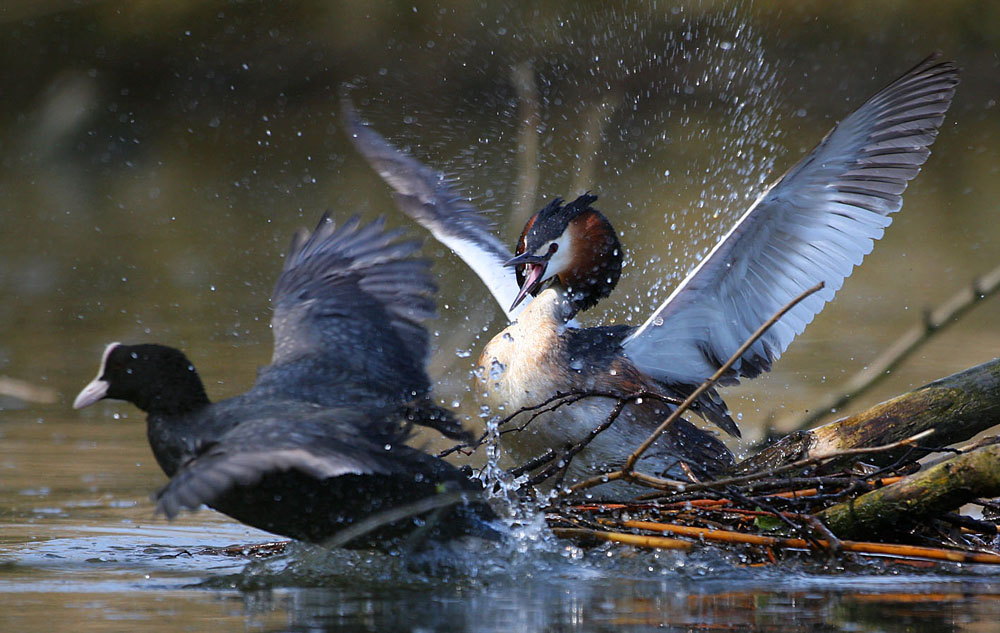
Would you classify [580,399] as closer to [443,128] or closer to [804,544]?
[804,544]

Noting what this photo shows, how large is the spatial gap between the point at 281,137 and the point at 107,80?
2.15m

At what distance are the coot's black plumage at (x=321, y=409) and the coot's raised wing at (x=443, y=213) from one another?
1180mm

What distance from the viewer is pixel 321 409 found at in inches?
171

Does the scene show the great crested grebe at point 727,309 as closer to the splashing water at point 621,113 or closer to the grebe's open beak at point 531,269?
the grebe's open beak at point 531,269

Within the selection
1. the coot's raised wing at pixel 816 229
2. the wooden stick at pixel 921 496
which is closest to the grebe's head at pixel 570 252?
the coot's raised wing at pixel 816 229

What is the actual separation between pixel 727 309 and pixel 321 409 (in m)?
1.80

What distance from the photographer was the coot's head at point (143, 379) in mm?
4320

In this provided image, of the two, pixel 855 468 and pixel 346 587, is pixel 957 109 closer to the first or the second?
pixel 855 468

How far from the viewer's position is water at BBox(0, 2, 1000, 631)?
4047mm

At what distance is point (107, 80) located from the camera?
15.4 meters

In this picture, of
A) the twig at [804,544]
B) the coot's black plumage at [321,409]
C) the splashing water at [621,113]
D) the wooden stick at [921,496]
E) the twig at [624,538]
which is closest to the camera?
the coot's black plumage at [321,409]

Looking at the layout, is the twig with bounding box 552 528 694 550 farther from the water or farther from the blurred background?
the blurred background

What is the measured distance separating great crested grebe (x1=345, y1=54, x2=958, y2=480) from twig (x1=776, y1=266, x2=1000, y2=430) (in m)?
0.62

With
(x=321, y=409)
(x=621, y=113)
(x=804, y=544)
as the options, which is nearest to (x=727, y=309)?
(x=804, y=544)
